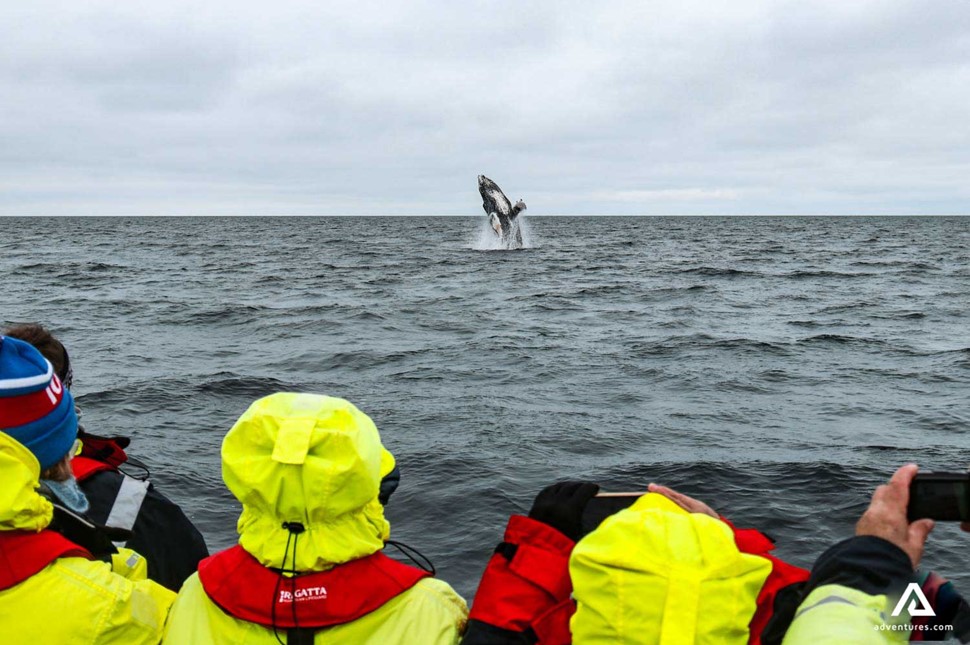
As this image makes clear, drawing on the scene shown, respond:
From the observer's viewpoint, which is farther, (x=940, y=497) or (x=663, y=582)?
(x=940, y=497)

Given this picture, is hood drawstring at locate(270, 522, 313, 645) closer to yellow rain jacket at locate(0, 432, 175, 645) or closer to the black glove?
yellow rain jacket at locate(0, 432, 175, 645)

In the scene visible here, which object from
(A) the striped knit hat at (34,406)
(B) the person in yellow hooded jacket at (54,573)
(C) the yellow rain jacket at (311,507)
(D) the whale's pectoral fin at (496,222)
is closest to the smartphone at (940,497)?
(C) the yellow rain jacket at (311,507)

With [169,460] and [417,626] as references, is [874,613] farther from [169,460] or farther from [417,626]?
[169,460]

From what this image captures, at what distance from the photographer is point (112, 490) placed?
348 cm

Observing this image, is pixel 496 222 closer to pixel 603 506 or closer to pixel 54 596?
pixel 603 506

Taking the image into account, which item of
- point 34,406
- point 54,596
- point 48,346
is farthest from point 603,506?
point 48,346

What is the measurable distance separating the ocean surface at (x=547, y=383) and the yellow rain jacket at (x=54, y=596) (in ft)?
14.8

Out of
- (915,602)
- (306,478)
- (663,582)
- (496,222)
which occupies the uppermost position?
(496,222)

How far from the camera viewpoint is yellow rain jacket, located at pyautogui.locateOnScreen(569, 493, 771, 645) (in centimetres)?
212

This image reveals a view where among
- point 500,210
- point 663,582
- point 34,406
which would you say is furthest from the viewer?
point 500,210

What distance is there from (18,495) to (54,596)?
32 centimetres

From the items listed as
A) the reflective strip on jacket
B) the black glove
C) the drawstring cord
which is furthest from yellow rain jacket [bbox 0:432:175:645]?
the reflective strip on jacket

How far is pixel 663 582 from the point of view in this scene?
212cm

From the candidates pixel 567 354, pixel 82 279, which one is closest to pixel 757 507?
pixel 567 354
